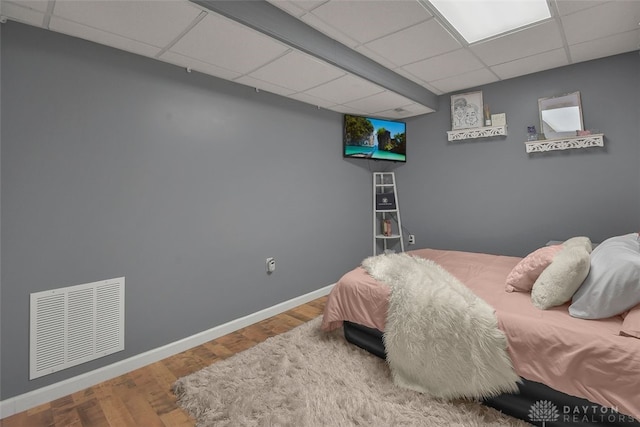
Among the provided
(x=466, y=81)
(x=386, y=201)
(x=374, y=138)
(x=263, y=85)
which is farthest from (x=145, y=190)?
(x=466, y=81)

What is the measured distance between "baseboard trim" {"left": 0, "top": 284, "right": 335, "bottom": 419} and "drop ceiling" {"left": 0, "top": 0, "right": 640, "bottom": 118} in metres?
2.30

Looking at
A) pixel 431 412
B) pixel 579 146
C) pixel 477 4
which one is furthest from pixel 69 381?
pixel 579 146

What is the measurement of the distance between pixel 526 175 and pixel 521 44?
143 cm

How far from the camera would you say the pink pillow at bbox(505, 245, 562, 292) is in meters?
1.89

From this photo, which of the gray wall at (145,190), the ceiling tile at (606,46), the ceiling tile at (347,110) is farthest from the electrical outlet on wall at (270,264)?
the ceiling tile at (606,46)

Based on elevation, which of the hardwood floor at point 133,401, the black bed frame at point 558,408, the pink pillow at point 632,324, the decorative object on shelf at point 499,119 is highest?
the decorative object on shelf at point 499,119

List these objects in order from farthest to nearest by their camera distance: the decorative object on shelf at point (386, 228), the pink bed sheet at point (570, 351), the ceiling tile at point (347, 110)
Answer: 1. the decorative object on shelf at point (386, 228)
2. the ceiling tile at point (347, 110)
3. the pink bed sheet at point (570, 351)

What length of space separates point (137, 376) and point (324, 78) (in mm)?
2938

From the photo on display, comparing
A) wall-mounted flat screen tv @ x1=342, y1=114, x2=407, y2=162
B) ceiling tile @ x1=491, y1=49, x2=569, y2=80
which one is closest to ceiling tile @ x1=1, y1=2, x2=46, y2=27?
wall-mounted flat screen tv @ x1=342, y1=114, x2=407, y2=162

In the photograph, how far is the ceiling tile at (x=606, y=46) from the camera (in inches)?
95.8

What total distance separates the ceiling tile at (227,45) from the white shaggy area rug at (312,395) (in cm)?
236

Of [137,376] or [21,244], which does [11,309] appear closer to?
[21,244]

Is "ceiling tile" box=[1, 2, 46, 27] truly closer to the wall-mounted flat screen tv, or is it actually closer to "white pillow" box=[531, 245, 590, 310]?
the wall-mounted flat screen tv

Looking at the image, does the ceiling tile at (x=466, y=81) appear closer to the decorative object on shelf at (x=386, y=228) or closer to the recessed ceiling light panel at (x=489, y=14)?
the recessed ceiling light panel at (x=489, y=14)
